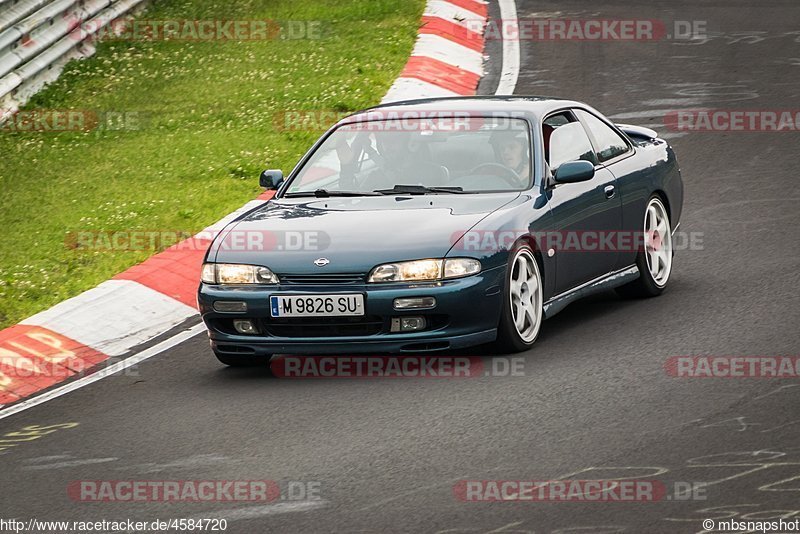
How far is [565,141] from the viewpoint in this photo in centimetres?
971

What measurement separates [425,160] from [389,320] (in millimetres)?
1483

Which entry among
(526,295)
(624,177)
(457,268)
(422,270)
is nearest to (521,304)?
(526,295)

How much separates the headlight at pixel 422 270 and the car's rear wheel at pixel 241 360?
104 centimetres

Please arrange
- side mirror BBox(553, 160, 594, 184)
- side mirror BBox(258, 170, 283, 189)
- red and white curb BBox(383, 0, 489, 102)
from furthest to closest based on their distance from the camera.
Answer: red and white curb BBox(383, 0, 489, 102)
side mirror BBox(258, 170, 283, 189)
side mirror BBox(553, 160, 594, 184)

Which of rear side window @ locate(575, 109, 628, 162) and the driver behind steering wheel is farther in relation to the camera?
rear side window @ locate(575, 109, 628, 162)

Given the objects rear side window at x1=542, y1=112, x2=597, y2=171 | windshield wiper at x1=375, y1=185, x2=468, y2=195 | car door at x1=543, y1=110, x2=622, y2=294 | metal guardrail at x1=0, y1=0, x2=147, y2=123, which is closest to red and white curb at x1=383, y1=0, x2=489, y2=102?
metal guardrail at x1=0, y1=0, x2=147, y2=123

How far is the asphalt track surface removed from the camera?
5871 mm

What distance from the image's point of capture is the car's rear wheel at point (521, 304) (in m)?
8.37

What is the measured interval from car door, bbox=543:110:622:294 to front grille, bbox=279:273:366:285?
1334 mm

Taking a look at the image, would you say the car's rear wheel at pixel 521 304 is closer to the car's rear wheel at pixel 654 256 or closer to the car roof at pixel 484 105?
the car roof at pixel 484 105

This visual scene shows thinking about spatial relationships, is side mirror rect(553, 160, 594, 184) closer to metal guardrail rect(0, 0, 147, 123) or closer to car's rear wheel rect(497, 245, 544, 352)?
car's rear wheel rect(497, 245, 544, 352)

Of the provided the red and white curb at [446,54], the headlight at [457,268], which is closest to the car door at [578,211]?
the headlight at [457,268]

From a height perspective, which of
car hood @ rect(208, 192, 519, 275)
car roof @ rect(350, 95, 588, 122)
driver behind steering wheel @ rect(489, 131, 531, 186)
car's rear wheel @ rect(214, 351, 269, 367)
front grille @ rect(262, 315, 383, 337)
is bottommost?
car's rear wheel @ rect(214, 351, 269, 367)

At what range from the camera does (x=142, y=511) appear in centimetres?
612
